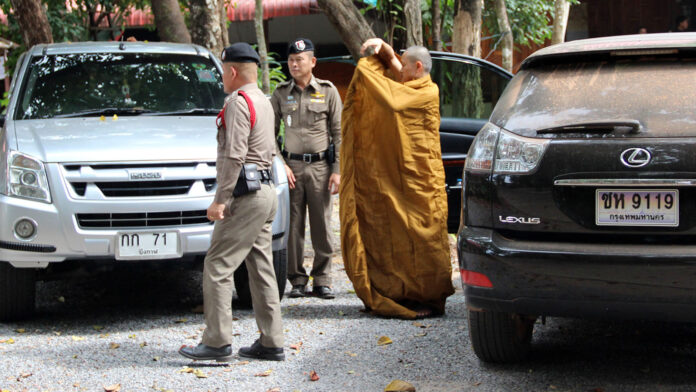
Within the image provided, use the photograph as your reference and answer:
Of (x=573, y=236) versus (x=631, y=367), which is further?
(x=631, y=367)

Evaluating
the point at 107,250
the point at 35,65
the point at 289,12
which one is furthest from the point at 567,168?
the point at 289,12

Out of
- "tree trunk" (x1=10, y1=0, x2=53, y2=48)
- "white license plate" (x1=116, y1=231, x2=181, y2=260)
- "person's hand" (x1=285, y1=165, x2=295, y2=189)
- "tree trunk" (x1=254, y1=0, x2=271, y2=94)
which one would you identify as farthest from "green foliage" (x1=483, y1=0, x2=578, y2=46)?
"white license plate" (x1=116, y1=231, x2=181, y2=260)

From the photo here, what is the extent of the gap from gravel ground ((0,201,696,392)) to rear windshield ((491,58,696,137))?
1223 millimetres

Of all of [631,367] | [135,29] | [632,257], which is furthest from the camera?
[135,29]

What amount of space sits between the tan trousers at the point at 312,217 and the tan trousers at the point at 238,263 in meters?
1.59

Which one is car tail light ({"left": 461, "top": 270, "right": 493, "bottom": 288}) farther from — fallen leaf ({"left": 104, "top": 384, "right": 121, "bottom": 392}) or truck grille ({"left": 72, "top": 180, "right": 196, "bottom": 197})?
truck grille ({"left": 72, "top": 180, "right": 196, "bottom": 197})

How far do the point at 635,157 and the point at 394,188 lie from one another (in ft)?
7.01

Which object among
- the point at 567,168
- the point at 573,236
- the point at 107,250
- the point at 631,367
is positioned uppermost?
the point at 567,168

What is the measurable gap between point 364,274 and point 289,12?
1150 cm

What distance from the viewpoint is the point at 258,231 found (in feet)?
15.2

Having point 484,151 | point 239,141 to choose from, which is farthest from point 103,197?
point 484,151

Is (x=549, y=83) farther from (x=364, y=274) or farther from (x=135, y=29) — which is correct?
(x=135, y=29)

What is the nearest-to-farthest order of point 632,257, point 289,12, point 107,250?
point 632,257, point 107,250, point 289,12

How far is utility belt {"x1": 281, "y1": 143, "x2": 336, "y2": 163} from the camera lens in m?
6.34
